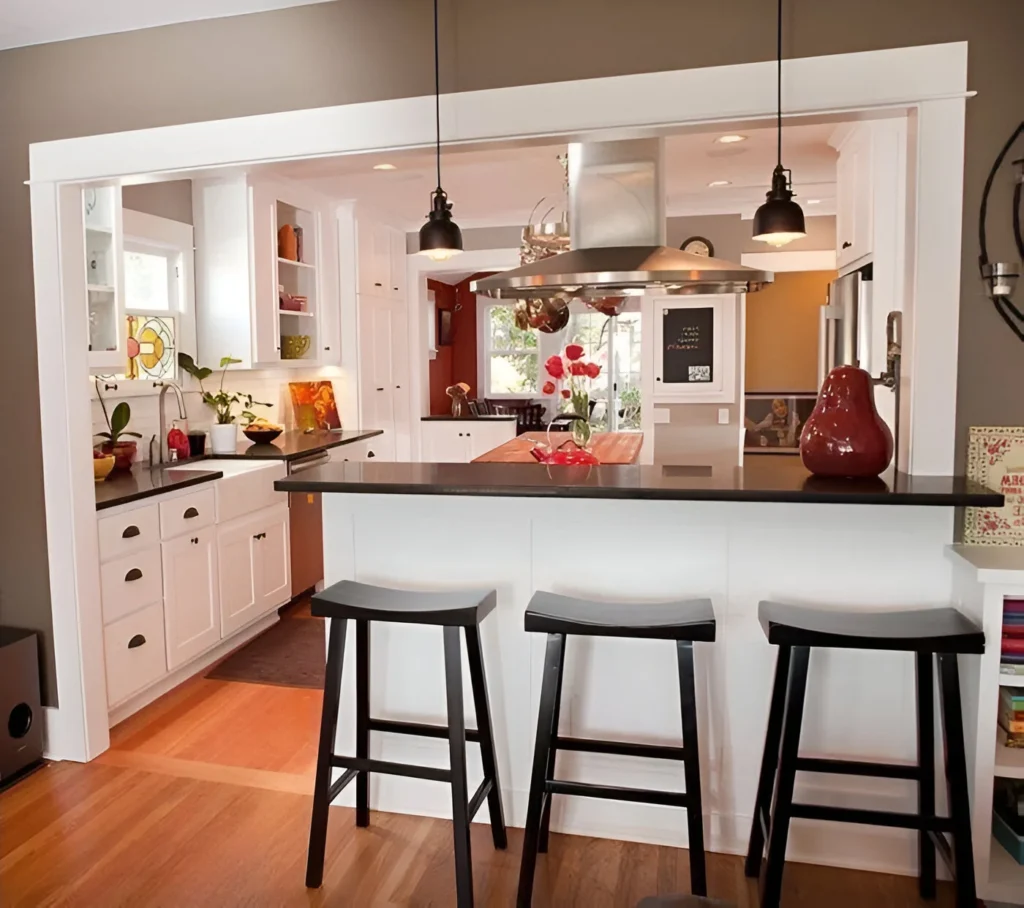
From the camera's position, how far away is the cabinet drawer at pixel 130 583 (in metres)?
3.09

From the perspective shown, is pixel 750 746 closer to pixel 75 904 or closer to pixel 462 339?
pixel 75 904

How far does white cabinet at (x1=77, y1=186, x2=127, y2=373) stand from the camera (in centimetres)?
354

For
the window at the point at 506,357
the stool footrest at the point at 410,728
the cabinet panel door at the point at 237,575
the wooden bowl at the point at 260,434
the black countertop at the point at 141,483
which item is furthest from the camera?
the window at the point at 506,357

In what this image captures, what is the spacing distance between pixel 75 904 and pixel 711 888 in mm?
1675

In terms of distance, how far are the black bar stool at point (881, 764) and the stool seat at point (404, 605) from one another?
0.75 metres

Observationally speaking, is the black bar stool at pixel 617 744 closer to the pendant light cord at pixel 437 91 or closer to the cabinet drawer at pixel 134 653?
the pendant light cord at pixel 437 91

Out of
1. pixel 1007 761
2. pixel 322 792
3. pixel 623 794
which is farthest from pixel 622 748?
pixel 1007 761

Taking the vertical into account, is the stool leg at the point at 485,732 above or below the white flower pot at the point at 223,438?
below

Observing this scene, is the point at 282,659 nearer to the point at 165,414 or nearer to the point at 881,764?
the point at 165,414

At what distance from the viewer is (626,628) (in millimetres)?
2072

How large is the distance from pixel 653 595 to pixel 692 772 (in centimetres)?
53

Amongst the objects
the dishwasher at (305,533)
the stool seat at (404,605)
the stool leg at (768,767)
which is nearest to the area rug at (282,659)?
the dishwasher at (305,533)

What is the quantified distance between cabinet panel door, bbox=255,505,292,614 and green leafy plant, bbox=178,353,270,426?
0.68 meters

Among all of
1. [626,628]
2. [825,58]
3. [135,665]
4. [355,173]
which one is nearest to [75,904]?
[135,665]
